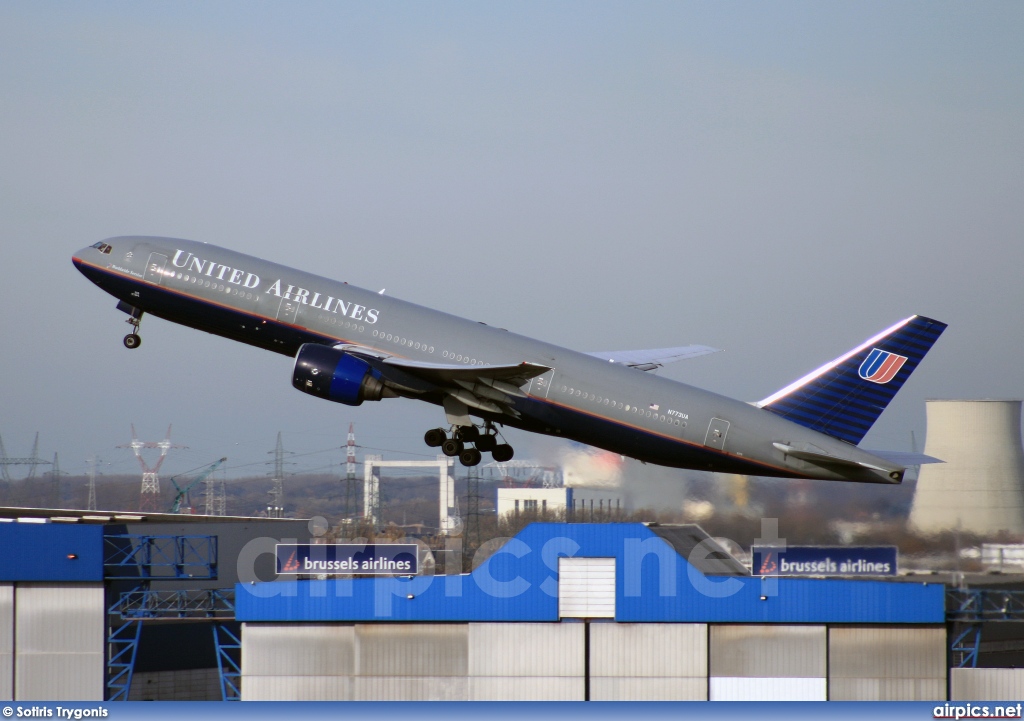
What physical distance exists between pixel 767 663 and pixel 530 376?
40.7 feet

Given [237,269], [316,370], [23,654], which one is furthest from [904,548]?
[23,654]

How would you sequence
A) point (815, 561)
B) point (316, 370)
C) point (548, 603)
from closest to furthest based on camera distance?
point (316, 370), point (548, 603), point (815, 561)

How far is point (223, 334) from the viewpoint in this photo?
41.9m

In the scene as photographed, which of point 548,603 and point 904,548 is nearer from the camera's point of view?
point 548,603

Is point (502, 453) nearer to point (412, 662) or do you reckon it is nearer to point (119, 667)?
point (412, 662)

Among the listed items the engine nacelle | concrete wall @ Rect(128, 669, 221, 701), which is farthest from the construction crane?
the engine nacelle

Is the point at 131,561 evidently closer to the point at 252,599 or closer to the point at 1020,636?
the point at 252,599

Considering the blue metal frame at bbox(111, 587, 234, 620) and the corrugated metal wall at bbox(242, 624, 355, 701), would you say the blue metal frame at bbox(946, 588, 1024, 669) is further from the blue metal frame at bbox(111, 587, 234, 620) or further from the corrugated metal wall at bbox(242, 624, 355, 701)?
the blue metal frame at bbox(111, 587, 234, 620)

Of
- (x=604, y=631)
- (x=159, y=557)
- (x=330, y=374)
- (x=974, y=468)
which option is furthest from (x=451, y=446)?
(x=974, y=468)

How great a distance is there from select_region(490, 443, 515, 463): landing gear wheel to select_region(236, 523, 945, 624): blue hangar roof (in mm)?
2866

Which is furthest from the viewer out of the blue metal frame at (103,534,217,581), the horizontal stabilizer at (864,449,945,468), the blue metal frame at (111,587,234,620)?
the blue metal frame at (103,534,217,581)

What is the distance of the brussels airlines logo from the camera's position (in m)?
41.5

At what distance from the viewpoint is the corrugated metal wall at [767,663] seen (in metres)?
41.7

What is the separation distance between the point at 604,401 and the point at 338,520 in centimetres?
2464
